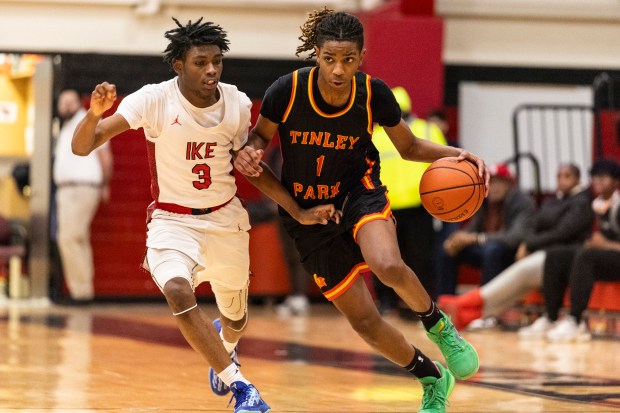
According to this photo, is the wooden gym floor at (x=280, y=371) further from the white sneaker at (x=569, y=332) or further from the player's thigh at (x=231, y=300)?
the player's thigh at (x=231, y=300)

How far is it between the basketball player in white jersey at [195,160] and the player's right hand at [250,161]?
225 millimetres

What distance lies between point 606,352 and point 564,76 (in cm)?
527

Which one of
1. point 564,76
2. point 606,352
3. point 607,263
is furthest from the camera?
point 564,76

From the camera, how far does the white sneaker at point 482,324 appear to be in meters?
10.1

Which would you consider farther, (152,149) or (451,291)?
(451,291)

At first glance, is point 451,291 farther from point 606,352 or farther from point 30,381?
point 30,381

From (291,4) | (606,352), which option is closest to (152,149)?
(606,352)

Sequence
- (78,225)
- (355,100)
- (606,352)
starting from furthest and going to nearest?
(78,225) < (606,352) < (355,100)

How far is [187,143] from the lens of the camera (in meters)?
5.14

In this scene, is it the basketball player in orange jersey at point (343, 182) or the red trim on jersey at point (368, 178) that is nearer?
the basketball player in orange jersey at point (343, 182)

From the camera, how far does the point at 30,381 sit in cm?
608

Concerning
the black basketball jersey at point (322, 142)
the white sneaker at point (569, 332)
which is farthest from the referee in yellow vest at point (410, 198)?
the black basketball jersey at point (322, 142)

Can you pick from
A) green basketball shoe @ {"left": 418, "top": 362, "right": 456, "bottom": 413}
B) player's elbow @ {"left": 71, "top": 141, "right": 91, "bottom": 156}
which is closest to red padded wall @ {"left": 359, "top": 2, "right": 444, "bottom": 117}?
green basketball shoe @ {"left": 418, "top": 362, "right": 456, "bottom": 413}

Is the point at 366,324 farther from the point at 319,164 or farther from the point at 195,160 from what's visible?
the point at 195,160
